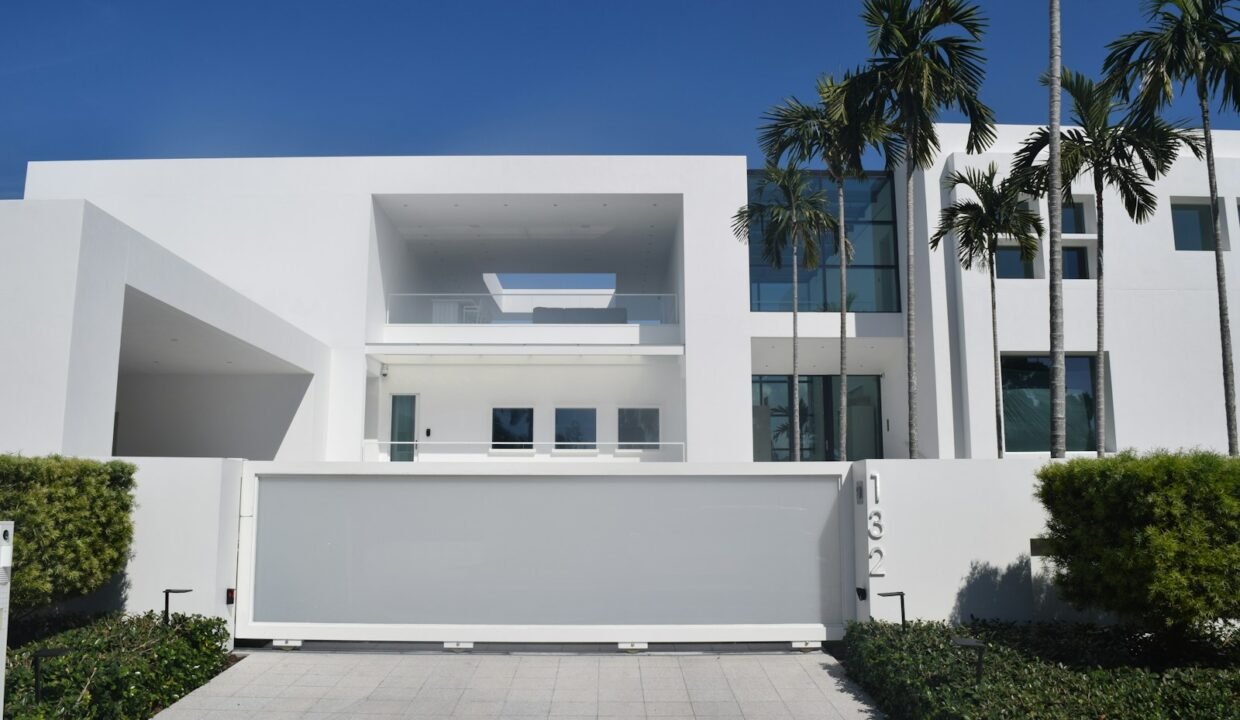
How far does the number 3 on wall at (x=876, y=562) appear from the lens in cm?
802

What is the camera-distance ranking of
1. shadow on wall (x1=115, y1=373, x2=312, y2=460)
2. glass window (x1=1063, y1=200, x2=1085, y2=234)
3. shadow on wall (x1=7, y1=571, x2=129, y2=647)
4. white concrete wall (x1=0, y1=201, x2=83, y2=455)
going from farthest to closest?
glass window (x1=1063, y1=200, x2=1085, y2=234) → shadow on wall (x1=115, y1=373, x2=312, y2=460) → white concrete wall (x1=0, y1=201, x2=83, y2=455) → shadow on wall (x1=7, y1=571, x2=129, y2=647)

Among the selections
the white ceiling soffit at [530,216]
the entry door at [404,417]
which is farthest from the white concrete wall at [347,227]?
the entry door at [404,417]

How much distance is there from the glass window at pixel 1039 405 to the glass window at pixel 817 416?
4.33m

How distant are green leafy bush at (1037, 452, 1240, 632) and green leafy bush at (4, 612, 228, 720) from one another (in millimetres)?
7162

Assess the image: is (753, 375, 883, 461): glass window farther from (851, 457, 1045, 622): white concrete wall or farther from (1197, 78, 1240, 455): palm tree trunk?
(851, 457, 1045, 622): white concrete wall

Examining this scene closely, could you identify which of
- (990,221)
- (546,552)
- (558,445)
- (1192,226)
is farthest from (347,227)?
(1192,226)

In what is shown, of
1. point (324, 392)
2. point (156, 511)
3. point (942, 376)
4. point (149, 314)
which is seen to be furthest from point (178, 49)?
point (942, 376)

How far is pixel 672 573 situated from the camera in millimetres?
8414

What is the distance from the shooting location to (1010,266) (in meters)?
18.4

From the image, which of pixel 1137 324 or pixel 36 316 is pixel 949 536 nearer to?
pixel 36 316

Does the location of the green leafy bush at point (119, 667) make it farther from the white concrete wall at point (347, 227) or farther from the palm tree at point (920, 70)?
the white concrete wall at point (347, 227)

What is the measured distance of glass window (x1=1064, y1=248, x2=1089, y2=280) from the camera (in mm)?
18234

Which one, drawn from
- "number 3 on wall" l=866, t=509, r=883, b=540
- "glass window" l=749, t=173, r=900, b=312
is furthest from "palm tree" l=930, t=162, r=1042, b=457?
"number 3 on wall" l=866, t=509, r=883, b=540

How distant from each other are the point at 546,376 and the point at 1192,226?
14364mm
